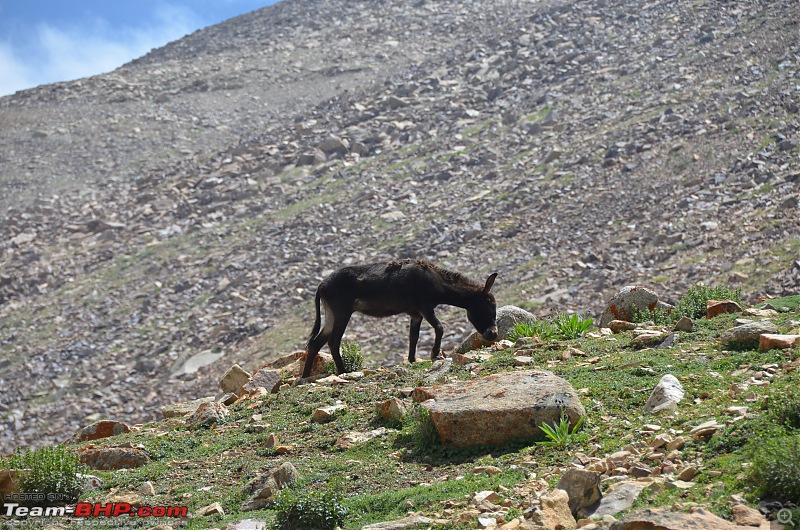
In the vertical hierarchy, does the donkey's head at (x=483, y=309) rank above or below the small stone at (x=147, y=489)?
above

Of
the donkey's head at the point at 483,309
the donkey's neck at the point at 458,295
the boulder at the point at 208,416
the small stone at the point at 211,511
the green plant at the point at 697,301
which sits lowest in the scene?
the green plant at the point at 697,301

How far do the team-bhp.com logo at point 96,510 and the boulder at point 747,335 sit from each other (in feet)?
21.7

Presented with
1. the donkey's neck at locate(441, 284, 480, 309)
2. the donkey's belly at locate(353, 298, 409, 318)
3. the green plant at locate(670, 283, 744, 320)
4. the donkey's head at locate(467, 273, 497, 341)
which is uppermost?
the donkey's belly at locate(353, 298, 409, 318)

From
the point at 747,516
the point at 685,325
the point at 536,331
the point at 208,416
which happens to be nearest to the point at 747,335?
the point at 685,325

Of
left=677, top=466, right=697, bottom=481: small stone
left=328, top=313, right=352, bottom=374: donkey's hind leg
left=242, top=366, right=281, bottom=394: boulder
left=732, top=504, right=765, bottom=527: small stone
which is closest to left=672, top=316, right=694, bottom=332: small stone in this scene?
left=677, top=466, right=697, bottom=481: small stone

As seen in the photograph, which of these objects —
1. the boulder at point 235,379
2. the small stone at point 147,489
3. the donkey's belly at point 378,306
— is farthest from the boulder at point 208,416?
the donkey's belly at point 378,306

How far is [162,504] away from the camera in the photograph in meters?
8.73

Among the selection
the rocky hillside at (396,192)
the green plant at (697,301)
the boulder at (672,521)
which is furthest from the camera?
the rocky hillside at (396,192)

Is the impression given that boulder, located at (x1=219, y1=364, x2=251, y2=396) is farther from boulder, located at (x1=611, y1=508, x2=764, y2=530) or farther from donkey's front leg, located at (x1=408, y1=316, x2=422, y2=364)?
boulder, located at (x1=611, y1=508, x2=764, y2=530)

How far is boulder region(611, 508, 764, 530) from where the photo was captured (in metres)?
5.54

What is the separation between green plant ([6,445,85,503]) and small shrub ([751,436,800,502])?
7.03 m

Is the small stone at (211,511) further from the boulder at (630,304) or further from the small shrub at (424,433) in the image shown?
the boulder at (630,304)

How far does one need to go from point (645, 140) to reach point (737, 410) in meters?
26.9

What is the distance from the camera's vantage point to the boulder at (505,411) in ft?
27.7
